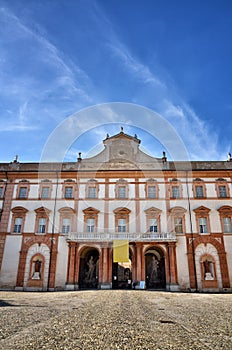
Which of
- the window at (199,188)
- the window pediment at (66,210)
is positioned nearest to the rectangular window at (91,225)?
the window pediment at (66,210)

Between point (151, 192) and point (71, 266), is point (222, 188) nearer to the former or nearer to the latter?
point (151, 192)

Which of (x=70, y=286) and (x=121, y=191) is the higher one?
(x=121, y=191)

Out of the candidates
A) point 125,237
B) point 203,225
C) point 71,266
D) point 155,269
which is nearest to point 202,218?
point 203,225

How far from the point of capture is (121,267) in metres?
31.5

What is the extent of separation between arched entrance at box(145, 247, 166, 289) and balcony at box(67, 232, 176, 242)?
7.06ft

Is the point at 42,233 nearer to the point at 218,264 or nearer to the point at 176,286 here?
the point at 176,286

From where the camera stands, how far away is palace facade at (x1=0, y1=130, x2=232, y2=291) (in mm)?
27781

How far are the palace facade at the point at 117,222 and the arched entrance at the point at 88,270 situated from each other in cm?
11

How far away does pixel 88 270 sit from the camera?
99.7 ft

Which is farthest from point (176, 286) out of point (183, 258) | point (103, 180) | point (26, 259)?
point (26, 259)

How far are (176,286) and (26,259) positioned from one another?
52.1ft

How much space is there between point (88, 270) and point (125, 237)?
630cm

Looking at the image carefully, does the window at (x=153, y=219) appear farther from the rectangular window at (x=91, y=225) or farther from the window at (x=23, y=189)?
the window at (x=23, y=189)

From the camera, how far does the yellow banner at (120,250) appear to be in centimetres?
2703
